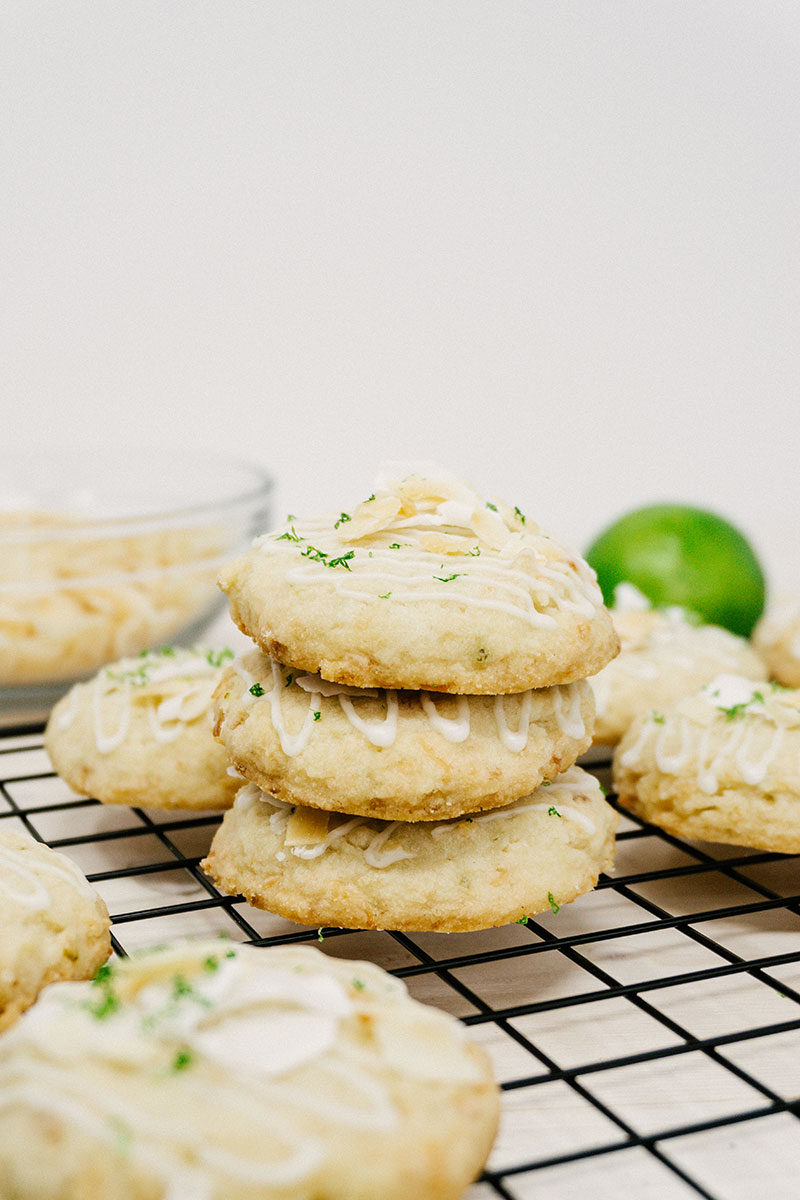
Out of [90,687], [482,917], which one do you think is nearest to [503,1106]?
[482,917]

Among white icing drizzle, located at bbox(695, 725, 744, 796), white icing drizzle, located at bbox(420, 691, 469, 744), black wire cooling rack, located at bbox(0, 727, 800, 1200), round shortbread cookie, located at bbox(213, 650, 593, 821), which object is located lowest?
black wire cooling rack, located at bbox(0, 727, 800, 1200)

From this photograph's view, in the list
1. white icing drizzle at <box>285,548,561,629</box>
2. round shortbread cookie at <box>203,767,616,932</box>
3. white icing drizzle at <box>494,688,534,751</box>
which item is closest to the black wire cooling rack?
round shortbread cookie at <box>203,767,616,932</box>

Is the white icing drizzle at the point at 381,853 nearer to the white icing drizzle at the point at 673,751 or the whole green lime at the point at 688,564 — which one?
the white icing drizzle at the point at 673,751

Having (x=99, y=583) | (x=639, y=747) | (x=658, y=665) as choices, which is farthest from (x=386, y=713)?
(x=99, y=583)

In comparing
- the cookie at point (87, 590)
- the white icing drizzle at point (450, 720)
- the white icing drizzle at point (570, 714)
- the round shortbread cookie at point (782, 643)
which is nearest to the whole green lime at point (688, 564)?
the round shortbread cookie at point (782, 643)

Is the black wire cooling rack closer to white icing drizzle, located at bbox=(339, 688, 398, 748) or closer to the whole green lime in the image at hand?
white icing drizzle, located at bbox=(339, 688, 398, 748)

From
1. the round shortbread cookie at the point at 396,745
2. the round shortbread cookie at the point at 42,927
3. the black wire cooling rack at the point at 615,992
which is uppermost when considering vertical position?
the round shortbread cookie at the point at 396,745

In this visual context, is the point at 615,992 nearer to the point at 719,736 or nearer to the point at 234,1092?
the point at 719,736
